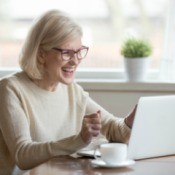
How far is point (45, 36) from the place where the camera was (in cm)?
224

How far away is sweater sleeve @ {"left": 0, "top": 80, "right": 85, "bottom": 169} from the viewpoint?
197cm

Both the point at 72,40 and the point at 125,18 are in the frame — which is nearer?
the point at 72,40

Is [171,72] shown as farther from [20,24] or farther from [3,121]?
[3,121]

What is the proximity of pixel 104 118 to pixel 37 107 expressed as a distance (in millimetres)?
359

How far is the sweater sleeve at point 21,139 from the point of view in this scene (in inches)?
77.4

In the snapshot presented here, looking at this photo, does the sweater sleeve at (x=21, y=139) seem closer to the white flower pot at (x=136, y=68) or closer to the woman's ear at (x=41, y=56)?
the woman's ear at (x=41, y=56)

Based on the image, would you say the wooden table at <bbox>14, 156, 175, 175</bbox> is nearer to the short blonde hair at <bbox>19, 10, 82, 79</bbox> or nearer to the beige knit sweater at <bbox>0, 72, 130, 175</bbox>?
the beige knit sweater at <bbox>0, 72, 130, 175</bbox>

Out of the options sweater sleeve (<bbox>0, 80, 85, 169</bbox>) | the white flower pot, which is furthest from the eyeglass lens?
the white flower pot

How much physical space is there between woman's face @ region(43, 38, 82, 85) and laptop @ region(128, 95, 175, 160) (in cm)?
47

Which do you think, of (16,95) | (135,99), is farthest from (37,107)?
(135,99)

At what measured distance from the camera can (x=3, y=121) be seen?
2109 mm

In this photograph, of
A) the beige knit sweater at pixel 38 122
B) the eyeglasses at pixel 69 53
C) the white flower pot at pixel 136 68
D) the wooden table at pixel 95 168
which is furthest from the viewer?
the white flower pot at pixel 136 68

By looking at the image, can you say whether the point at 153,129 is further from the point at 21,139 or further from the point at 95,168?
the point at 21,139

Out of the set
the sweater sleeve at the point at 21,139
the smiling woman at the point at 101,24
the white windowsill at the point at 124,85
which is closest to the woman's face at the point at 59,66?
Answer: the sweater sleeve at the point at 21,139
